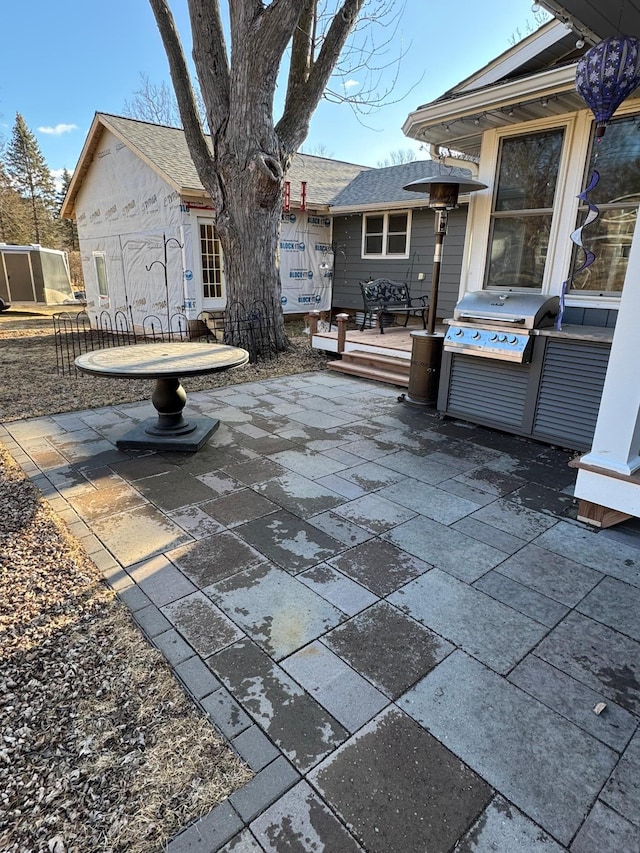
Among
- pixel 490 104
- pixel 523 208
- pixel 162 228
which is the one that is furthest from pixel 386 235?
pixel 490 104

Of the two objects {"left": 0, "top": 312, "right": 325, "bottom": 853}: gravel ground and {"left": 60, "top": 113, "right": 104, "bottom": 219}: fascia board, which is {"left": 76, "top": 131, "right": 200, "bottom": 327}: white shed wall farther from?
{"left": 0, "top": 312, "right": 325, "bottom": 853}: gravel ground

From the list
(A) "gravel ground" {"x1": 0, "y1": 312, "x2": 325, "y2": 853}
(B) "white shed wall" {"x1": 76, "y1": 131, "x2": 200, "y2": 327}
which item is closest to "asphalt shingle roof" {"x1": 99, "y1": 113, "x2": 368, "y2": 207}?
(B) "white shed wall" {"x1": 76, "y1": 131, "x2": 200, "y2": 327}

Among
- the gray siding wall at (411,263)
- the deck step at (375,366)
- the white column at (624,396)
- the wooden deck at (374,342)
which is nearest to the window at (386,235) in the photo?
the gray siding wall at (411,263)

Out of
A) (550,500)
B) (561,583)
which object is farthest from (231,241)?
(561,583)

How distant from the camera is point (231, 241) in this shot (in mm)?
6828

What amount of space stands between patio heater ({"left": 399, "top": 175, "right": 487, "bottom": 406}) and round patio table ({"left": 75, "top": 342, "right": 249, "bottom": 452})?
2.01m

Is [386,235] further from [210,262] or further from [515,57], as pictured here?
[515,57]

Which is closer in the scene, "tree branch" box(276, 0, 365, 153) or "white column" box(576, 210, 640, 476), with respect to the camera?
"white column" box(576, 210, 640, 476)

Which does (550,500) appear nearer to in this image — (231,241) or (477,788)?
(477,788)

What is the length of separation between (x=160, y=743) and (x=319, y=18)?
8.66m

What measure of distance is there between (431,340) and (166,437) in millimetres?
2855

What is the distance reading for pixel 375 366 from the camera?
659 centimetres

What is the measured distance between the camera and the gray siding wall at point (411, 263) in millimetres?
9078

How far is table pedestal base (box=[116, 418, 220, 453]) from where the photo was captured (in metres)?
3.84
